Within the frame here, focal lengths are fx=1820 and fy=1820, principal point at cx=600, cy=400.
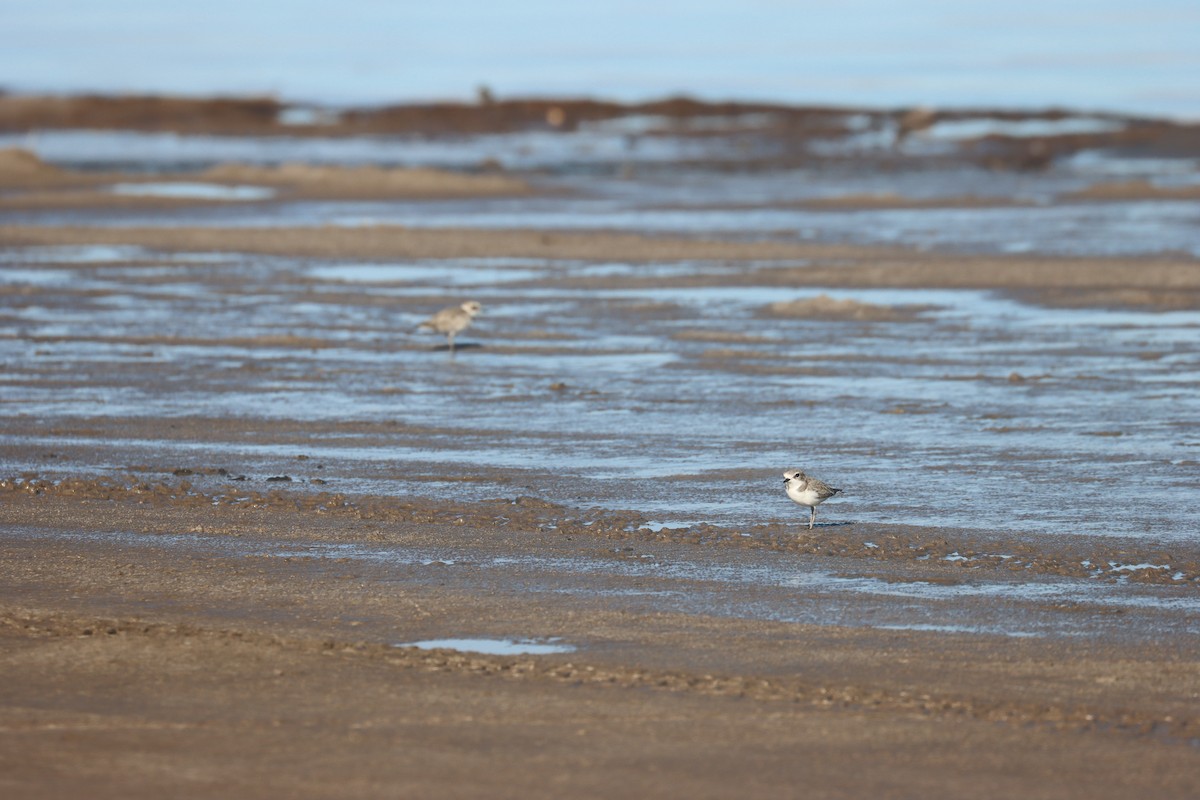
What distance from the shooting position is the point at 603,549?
363 inches

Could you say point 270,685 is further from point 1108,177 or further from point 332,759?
point 1108,177

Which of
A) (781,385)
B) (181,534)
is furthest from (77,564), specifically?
(781,385)

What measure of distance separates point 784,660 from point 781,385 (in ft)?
25.1

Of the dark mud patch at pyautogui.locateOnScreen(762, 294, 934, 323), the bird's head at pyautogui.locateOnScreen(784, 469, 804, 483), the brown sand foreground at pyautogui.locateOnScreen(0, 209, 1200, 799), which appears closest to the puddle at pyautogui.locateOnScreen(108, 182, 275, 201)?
the dark mud patch at pyautogui.locateOnScreen(762, 294, 934, 323)

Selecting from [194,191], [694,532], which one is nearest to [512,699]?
[694,532]

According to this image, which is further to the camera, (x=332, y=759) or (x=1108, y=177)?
(x=1108, y=177)

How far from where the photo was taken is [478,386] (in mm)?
14953

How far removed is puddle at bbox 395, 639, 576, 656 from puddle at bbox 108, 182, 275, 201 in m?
32.1

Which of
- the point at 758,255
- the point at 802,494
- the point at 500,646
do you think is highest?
the point at 758,255

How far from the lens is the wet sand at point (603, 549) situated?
20.6 ft

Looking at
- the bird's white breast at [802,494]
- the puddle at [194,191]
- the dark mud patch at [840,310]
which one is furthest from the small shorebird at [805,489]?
the puddle at [194,191]

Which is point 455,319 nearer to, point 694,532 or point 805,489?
point 694,532

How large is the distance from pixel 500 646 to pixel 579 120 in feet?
308

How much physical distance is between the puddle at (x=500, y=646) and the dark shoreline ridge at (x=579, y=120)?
187ft
